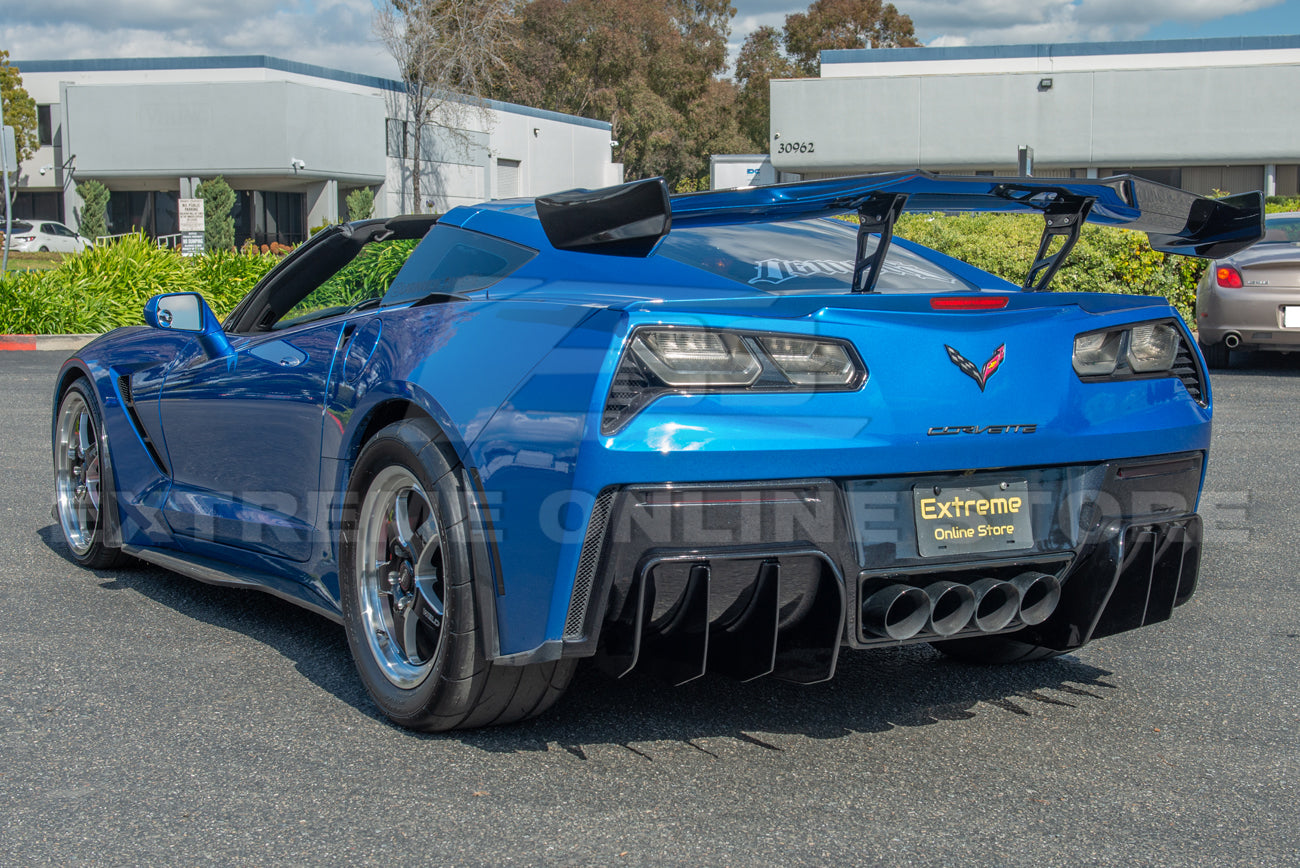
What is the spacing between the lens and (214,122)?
4481 centimetres

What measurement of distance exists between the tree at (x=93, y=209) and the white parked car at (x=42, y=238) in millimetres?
1058

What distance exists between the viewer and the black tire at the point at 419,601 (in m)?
2.96

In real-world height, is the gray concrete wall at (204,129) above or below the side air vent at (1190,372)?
above

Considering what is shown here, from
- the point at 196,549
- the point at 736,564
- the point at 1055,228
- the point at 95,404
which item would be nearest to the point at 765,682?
the point at 736,564

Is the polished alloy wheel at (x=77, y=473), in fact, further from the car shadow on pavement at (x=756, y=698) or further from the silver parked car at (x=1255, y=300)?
the silver parked car at (x=1255, y=300)

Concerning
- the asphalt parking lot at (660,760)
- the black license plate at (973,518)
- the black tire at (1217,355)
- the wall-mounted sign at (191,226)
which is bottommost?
the asphalt parking lot at (660,760)

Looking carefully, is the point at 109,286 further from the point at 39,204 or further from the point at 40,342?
the point at 39,204

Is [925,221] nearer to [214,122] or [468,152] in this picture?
[214,122]

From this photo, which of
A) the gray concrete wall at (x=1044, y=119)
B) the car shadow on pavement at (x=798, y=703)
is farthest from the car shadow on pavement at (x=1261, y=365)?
the gray concrete wall at (x=1044, y=119)

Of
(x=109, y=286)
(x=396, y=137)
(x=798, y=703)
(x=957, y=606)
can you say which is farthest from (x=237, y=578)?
(x=396, y=137)

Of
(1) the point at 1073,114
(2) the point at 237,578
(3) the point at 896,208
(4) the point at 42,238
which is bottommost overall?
(2) the point at 237,578

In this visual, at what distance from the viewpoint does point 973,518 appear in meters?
2.91

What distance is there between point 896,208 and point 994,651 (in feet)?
4.57

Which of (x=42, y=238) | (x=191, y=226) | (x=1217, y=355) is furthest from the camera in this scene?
(x=42, y=238)
